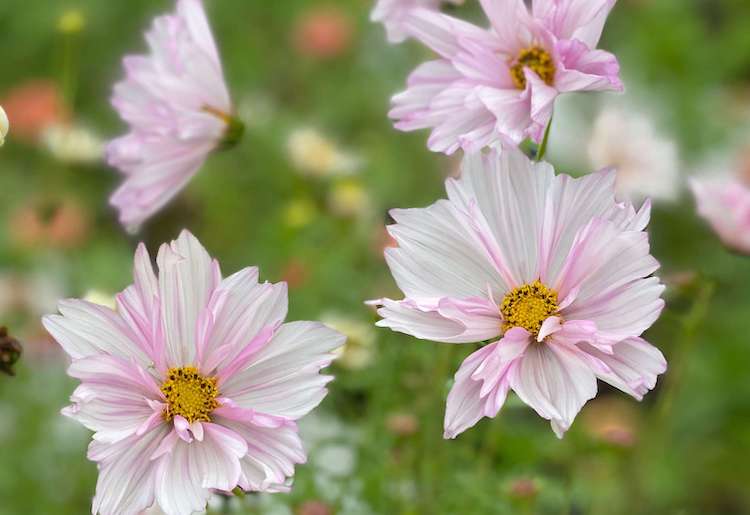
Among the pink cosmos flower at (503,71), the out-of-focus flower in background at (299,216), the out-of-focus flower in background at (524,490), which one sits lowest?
the out-of-focus flower in background at (524,490)

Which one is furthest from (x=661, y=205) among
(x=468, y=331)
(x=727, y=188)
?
(x=468, y=331)

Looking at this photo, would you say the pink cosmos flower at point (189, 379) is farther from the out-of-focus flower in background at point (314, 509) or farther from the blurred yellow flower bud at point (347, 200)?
the blurred yellow flower bud at point (347, 200)

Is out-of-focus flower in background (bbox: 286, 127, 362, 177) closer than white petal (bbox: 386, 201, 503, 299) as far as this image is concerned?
No

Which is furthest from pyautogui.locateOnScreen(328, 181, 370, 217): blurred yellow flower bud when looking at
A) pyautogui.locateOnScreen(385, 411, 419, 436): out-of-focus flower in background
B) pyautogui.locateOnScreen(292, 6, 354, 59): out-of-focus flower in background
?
pyautogui.locateOnScreen(292, 6, 354, 59): out-of-focus flower in background

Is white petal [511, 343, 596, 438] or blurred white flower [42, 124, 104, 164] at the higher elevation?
blurred white flower [42, 124, 104, 164]

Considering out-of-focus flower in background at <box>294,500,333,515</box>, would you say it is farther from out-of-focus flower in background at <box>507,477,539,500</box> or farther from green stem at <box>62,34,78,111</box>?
green stem at <box>62,34,78,111</box>

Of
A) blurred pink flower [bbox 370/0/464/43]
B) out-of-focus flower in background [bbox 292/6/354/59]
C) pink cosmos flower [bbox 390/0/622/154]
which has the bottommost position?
pink cosmos flower [bbox 390/0/622/154]

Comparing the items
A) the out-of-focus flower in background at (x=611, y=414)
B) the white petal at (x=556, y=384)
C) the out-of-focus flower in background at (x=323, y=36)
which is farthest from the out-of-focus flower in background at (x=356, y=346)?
the out-of-focus flower in background at (x=323, y=36)
